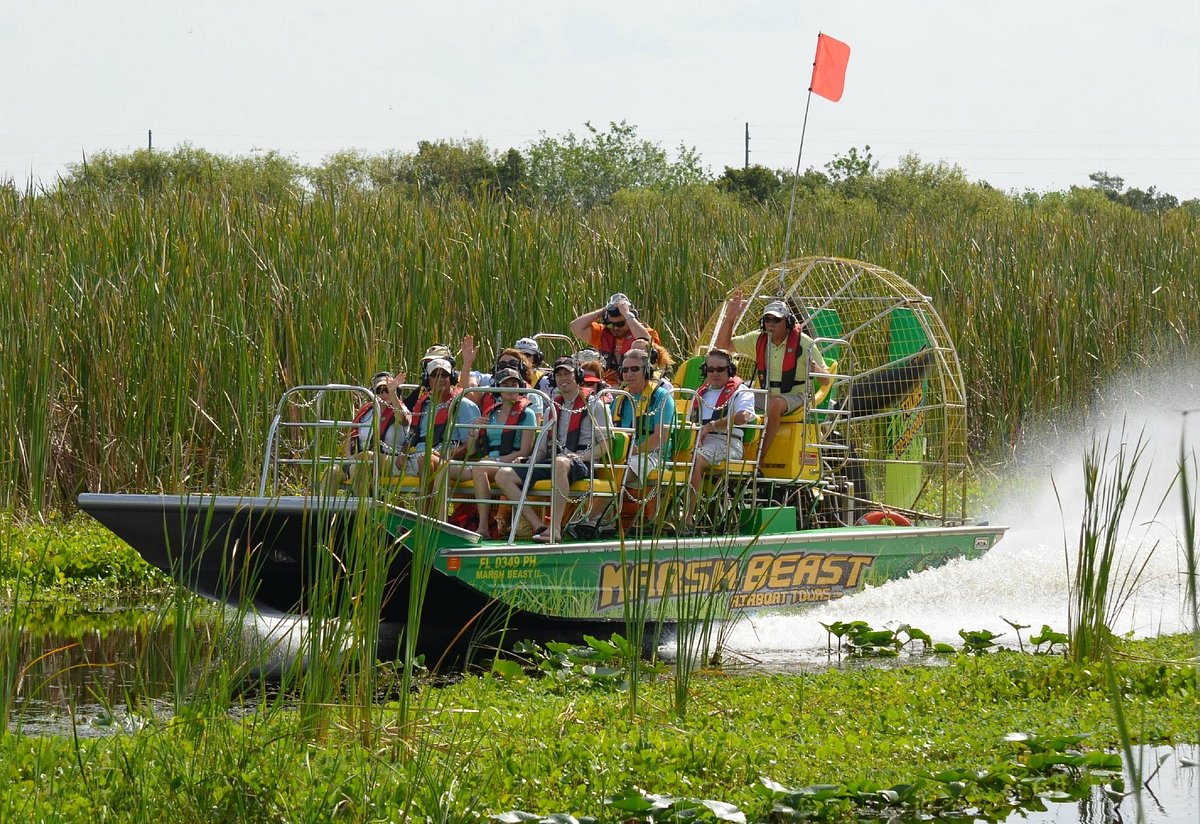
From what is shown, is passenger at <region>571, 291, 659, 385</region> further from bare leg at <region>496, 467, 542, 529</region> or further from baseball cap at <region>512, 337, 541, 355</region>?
bare leg at <region>496, 467, 542, 529</region>

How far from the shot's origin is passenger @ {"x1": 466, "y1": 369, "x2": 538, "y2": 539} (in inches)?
368

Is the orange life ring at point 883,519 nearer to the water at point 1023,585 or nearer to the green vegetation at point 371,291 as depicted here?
the water at point 1023,585

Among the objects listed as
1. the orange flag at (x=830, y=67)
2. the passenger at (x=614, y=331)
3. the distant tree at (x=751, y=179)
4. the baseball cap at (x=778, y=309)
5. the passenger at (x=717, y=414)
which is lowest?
the passenger at (x=717, y=414)

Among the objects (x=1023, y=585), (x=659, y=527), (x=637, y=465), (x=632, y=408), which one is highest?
(x=632, y=408)

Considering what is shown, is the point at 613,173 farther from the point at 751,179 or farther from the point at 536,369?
the point at 536,369

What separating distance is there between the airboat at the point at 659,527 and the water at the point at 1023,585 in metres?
0.28

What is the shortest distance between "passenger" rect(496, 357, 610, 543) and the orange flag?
3396 mm

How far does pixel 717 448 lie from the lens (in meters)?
9.94

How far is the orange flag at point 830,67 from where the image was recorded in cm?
1163

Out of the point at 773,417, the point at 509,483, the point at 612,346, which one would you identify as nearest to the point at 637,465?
the point at 509,483

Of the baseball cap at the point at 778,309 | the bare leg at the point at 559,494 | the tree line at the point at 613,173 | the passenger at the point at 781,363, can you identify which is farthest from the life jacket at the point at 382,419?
the tree line at the point at 613,173

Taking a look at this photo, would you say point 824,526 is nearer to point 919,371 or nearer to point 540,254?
point 919,371

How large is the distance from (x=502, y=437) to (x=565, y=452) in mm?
439

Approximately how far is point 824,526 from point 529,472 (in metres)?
3.71
